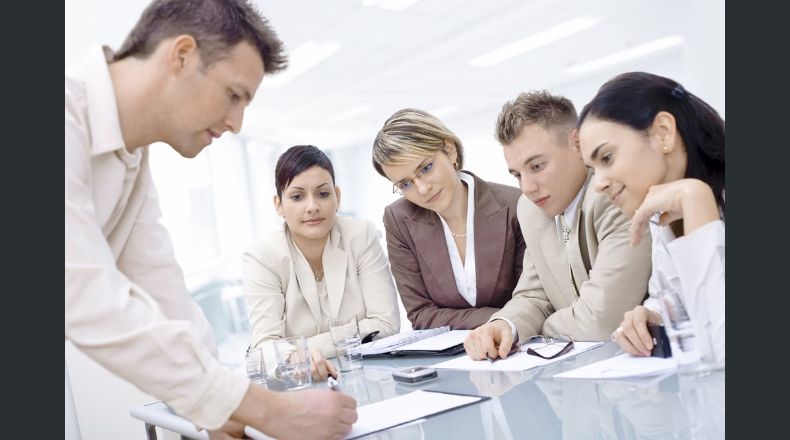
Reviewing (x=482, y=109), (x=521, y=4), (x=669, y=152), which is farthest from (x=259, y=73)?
(x=482, y=109)

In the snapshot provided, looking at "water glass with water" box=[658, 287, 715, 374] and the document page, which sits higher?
"water glass with water" box=[658, 287, 715, 374]

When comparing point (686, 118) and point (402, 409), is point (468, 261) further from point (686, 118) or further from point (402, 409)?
point (402, 409)

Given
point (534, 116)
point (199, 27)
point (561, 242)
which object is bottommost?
point (561, 242)

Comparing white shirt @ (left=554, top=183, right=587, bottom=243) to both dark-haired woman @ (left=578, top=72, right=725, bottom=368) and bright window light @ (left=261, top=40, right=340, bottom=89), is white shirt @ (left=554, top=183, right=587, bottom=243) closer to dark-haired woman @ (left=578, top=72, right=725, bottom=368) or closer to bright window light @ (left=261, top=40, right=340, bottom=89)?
dark-haired woman @ (left=578, top=72, right=725, bottom=368)

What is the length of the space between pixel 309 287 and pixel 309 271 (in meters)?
0.07

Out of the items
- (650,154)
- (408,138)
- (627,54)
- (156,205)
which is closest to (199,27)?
(156,205)

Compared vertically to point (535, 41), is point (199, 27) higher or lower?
lower

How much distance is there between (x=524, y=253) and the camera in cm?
255

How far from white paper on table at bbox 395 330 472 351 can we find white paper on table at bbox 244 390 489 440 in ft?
1.65

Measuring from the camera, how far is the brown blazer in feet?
8.48

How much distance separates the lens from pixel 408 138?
2.52 meters

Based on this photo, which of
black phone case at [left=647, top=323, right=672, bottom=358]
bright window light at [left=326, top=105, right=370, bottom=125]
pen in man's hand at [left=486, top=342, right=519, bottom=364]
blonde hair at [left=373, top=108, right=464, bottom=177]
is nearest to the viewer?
black phone case at [left=647, top=323, right=672, bottom=358]

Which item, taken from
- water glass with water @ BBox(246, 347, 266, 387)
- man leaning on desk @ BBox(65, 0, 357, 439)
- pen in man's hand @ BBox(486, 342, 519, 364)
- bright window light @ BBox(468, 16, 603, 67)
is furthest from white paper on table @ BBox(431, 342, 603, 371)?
bright window light @ BBox(468, 16, 603, 67)

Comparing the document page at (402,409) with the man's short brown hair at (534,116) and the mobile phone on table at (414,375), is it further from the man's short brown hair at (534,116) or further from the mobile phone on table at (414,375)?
the man's short brown hair at (534,116)
